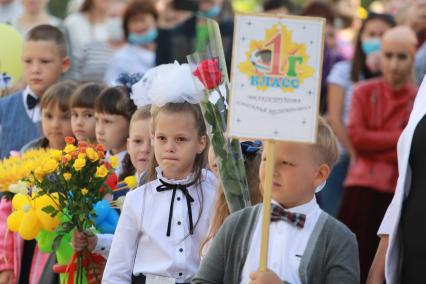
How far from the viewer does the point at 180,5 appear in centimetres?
1262

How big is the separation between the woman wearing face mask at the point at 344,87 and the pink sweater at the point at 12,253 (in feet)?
12.2

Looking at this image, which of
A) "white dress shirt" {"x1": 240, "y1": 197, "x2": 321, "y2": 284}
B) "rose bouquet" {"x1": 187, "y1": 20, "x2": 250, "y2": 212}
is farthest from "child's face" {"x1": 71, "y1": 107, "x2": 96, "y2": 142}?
"white dress shirt" {"x1": 240, "y1": 197, "x2": 321, "y2": 284}

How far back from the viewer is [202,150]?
599 centimetres

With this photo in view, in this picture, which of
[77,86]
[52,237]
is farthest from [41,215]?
[77,86]

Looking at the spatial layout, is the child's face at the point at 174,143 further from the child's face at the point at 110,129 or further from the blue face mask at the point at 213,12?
the blue face mask at the point at 213,12

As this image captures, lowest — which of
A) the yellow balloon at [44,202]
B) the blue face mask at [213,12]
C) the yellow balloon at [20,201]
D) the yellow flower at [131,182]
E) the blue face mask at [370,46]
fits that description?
the yellow balloon at [20,201]

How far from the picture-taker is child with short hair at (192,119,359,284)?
4664mm

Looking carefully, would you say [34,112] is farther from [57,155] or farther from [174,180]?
[174,180]

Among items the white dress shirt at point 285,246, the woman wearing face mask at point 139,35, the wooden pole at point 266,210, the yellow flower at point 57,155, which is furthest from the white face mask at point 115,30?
the wooden pole at point 266,210

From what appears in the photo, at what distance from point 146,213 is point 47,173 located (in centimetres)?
71

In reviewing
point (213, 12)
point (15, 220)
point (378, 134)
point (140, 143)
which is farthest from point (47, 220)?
point (213, 12)

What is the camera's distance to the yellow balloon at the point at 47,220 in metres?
6.28

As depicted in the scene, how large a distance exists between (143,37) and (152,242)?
22.0ft

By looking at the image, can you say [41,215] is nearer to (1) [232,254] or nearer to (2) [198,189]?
(2) [198,189]
